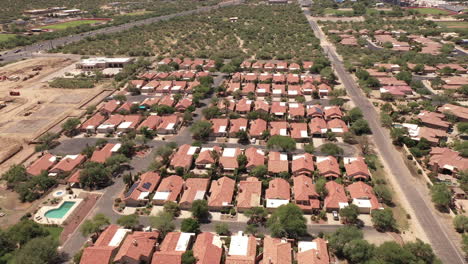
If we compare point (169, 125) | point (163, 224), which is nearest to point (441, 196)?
point (163, 224)

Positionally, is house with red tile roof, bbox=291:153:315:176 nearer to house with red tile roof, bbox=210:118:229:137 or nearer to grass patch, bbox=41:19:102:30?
house with red tile roof, bbox=210:118:229:137

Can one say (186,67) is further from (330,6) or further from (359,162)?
(330,6)

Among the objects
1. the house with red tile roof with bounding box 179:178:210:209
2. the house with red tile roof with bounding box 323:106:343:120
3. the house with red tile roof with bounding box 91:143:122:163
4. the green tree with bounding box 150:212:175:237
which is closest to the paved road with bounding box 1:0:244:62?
the house with red tile roof with bounding box 91:143:122:163

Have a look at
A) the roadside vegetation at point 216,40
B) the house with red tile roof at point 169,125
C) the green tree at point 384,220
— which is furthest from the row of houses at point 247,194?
the roadside vegetation at point 216,40

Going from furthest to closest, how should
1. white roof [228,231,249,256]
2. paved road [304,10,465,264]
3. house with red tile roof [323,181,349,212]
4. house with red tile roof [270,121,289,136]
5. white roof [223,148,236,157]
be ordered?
house with red tile roof [270,121,289,136] < white roof [223,148,236,157] < house with red tile roof [323,181,349,212] < paved road [304,10,465,264] < white roof [228,231,249,256]

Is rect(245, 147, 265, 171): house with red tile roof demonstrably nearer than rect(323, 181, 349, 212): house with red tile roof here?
No

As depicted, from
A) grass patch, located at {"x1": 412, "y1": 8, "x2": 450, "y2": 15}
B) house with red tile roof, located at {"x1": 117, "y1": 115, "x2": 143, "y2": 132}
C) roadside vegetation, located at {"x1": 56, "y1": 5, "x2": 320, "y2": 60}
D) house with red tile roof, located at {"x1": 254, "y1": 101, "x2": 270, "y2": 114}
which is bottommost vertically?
house with red tile roof, located at {"x1": 117, "y1": 115, "x2": 143, "y2": 132}

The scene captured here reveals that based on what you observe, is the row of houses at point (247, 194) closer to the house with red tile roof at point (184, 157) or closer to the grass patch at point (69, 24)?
the house with red tile roof at point (184, 157)

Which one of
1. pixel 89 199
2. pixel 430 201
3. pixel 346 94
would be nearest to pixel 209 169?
pixel 89 199
